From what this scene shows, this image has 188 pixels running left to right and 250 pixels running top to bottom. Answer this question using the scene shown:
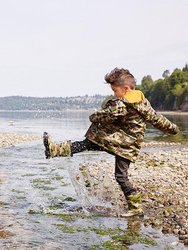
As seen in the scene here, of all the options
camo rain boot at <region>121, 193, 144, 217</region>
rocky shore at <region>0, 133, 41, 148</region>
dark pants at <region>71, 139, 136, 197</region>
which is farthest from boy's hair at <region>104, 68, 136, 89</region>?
rocky shore at <region>0, 133, 41, 148</region>

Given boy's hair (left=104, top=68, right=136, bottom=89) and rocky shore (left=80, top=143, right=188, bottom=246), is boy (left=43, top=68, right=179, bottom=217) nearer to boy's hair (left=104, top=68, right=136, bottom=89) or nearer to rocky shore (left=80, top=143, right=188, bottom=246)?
boy's hair (left=104, top=68, right=136, bottom=89)

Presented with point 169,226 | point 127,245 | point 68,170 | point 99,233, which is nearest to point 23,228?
point 99,233

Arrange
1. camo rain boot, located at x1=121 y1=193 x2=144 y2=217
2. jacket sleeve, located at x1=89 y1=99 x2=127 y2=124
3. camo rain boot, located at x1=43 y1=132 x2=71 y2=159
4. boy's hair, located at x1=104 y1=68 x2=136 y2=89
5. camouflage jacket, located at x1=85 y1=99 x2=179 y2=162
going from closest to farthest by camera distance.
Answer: jacket sleeve, located at x1=89 y1=99 x2=127 y2=124 → camouflage jacket, located at x1=85 y1=99 x2=179 y2=162 → boy's hair, located at x1=104 y1=68 x2=136 y2=89 → camo rain boot, located at x1=43 y1=132 x2=71 y2=159 → camo rain boot, located at x1=121 y1=193 x2=144 y2=217

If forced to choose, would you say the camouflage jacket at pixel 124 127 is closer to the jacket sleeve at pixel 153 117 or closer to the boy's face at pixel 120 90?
the jacket sleeve at pixel 153 117

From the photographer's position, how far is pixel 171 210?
29.5ft

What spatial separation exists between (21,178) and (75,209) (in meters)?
5.18

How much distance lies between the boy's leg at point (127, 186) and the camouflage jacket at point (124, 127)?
0.59 feet

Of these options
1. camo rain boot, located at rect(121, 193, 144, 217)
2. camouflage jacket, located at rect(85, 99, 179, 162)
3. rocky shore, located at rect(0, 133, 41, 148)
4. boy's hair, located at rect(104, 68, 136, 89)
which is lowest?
rocky shore, located at rect(0, 133, 41, 148)

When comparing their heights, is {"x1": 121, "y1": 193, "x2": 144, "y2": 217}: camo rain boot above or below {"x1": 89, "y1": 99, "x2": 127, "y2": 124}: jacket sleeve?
below

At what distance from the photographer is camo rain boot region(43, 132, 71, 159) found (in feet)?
27.4

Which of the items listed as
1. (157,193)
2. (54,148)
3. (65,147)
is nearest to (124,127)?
(65,147)

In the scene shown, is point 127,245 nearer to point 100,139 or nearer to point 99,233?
point 99,233

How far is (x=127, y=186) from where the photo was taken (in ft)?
28.3

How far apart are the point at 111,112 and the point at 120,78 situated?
708 mm
